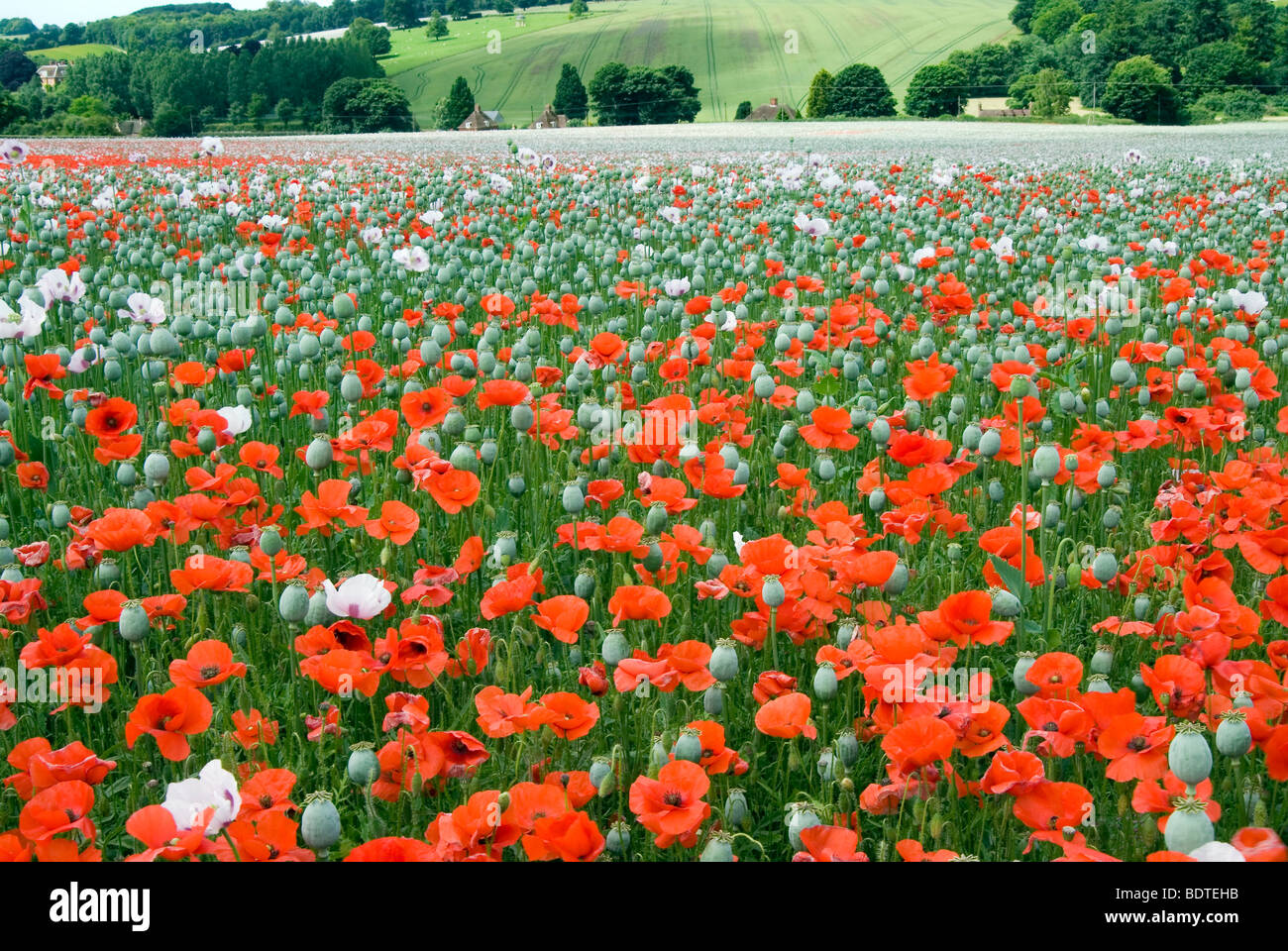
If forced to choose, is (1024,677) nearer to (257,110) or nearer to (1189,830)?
(1189,830)

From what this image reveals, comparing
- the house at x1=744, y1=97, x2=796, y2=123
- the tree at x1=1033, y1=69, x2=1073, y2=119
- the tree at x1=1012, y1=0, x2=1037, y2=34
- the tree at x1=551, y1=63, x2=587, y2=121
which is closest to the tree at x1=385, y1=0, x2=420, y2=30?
the tree at x1=551, y1=63, x2=587, y2=121

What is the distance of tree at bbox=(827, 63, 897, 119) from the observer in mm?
57625

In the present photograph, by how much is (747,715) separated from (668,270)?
584cm

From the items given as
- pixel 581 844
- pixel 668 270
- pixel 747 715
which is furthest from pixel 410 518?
pixel 668 270

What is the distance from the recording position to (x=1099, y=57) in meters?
64.5

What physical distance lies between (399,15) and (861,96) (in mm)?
61540

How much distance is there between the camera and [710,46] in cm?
8819

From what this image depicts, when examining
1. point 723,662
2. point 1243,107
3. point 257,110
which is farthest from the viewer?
point 257,110

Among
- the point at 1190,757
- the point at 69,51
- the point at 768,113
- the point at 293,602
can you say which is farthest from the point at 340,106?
the point at 1190,757

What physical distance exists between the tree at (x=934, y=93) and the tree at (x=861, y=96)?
4.03 feet

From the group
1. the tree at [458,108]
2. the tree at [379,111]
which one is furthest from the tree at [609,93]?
the tree at [379,111]

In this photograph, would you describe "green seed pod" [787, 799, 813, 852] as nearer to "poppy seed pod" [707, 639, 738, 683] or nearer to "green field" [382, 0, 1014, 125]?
"poppy seed pod" [707, 639, 738, 683]

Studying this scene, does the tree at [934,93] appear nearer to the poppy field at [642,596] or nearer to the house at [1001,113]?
the house at [1001,113]

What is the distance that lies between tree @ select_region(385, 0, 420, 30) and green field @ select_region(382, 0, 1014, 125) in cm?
206
